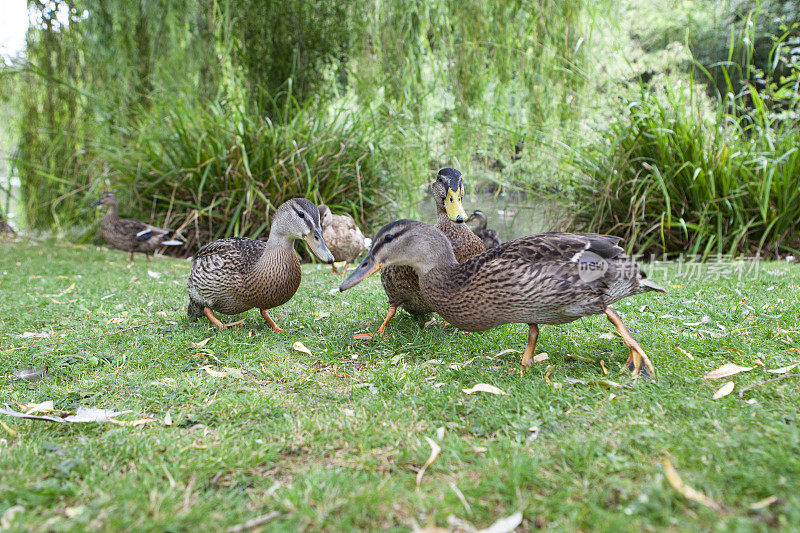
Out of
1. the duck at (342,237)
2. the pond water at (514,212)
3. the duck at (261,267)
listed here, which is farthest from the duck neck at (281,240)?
the pond water at (514,212)

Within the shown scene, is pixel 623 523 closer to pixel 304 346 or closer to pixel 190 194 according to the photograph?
pixel 304 346

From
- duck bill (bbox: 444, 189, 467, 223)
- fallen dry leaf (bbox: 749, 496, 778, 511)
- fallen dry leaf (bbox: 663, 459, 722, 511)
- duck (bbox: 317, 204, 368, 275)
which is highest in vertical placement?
duck bill (bbox: 444, 189, 467, 223)

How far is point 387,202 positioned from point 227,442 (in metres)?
6.44

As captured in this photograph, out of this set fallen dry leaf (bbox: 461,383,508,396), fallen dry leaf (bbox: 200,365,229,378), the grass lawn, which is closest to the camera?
the grass lawn

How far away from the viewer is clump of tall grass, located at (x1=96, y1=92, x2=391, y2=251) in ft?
24.4

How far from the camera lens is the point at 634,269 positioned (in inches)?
118

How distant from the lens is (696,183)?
21.1 ft

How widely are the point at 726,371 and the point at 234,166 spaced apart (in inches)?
253

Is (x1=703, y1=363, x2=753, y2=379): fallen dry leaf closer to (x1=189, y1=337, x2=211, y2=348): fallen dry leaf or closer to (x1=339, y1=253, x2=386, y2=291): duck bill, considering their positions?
(x1=339, y1=253, x2=386, y2=291): duck bill

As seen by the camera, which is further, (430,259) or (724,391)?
(430,259)

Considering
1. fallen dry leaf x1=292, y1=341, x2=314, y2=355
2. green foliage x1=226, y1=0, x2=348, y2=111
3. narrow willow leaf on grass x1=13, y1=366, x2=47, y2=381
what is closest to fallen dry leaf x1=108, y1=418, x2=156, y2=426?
narrow willow leaf on grass x1=13, y1=366, x2=47, y2=381

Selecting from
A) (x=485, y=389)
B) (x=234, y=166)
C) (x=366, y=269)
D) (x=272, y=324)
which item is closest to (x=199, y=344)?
(x=272, y=324)

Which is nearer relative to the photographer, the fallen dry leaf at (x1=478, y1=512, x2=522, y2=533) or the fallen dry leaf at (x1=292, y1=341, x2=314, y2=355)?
the fallen dry leaf at (x1=478, y1=512, x2=522, y2=533)

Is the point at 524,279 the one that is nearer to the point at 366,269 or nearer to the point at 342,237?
the point at 366,269
